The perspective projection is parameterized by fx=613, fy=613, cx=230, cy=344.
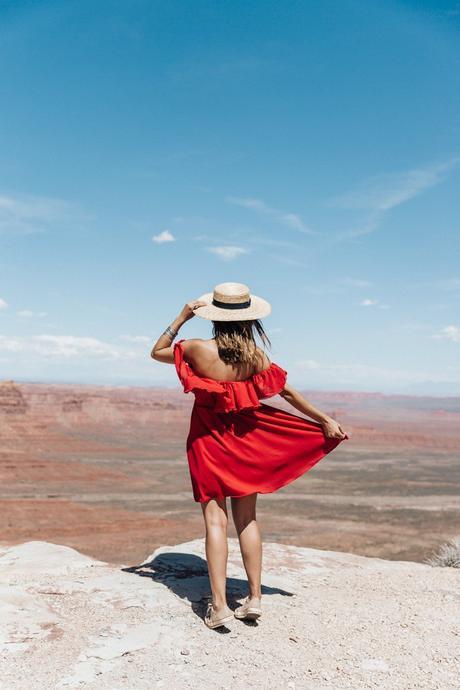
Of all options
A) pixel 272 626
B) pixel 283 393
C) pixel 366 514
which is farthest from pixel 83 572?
pixel 366 514

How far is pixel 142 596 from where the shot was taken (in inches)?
149

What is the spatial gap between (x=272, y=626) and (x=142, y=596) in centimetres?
84

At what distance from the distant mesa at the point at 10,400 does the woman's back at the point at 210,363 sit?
56681 mm

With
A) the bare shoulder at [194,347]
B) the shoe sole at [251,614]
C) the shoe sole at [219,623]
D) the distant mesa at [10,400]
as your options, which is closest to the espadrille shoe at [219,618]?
the shoe sole at [219,623]

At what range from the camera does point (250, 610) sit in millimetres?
3451

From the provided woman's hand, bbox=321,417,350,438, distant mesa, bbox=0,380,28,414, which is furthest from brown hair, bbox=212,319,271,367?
distant mesa, bbox=0,380,28,414

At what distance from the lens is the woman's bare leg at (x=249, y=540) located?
3.65 m

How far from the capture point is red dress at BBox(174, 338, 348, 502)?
3.64 m

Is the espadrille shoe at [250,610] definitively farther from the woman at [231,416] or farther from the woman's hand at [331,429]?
the woman's hand at [331,429]

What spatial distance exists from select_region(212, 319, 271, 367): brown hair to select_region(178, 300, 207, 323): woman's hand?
0.14 metres

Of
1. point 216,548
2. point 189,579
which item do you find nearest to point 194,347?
point 216,548

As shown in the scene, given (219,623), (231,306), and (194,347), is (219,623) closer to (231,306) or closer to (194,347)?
(194,347)

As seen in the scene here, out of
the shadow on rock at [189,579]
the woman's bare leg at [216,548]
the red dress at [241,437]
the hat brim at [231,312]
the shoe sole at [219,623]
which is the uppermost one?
the hat brim at [231,312]

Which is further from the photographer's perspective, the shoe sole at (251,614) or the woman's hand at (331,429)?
the woman's hand at (331,429)
